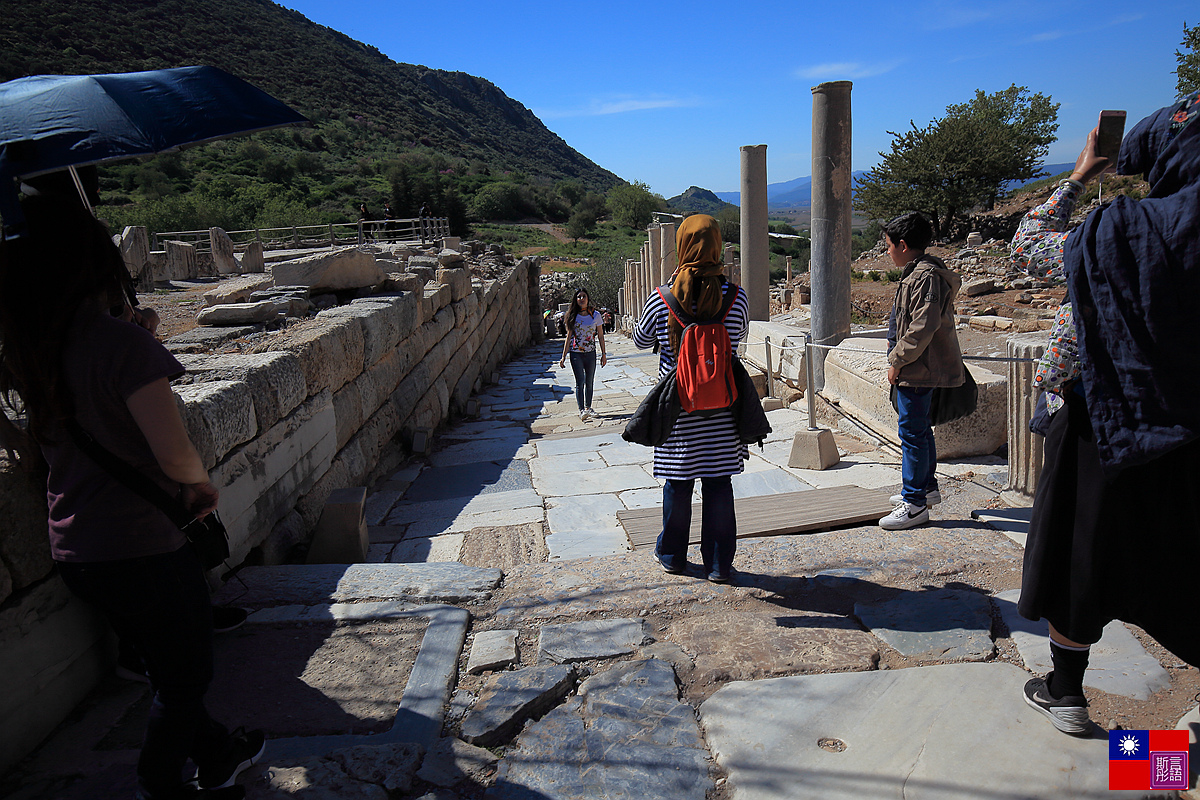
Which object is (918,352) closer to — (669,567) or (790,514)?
(790,514)

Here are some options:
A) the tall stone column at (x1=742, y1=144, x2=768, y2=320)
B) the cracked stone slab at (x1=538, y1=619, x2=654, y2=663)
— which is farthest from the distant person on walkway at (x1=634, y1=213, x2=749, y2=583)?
the tall stone column at (x1=742, y1=144, x2=768, y2=320)

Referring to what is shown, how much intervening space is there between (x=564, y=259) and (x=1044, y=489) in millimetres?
48875

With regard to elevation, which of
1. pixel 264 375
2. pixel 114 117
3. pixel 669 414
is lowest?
pixel 669 414

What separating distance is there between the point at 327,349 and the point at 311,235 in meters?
25.8

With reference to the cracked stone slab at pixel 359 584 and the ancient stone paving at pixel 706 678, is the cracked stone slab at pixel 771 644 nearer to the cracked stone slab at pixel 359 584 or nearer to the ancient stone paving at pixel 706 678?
the ancient stone paving at pixel 706 678

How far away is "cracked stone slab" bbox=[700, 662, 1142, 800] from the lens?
201 cm

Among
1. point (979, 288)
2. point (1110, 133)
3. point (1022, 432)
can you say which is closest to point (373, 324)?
point (1022, 432)

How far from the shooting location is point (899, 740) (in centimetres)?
220

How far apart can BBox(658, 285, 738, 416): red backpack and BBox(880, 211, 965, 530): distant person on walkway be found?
127 centimetres

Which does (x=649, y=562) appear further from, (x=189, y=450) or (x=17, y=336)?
(x=17, y=336)

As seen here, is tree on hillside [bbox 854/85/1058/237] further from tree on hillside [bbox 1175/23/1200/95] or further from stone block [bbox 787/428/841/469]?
stone block [bbox 787/428/841/469]

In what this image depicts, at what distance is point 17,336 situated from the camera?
1851mm

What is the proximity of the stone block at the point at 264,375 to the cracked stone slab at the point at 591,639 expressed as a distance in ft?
7.11

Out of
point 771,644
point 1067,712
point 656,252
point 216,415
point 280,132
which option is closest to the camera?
point 1067,712
